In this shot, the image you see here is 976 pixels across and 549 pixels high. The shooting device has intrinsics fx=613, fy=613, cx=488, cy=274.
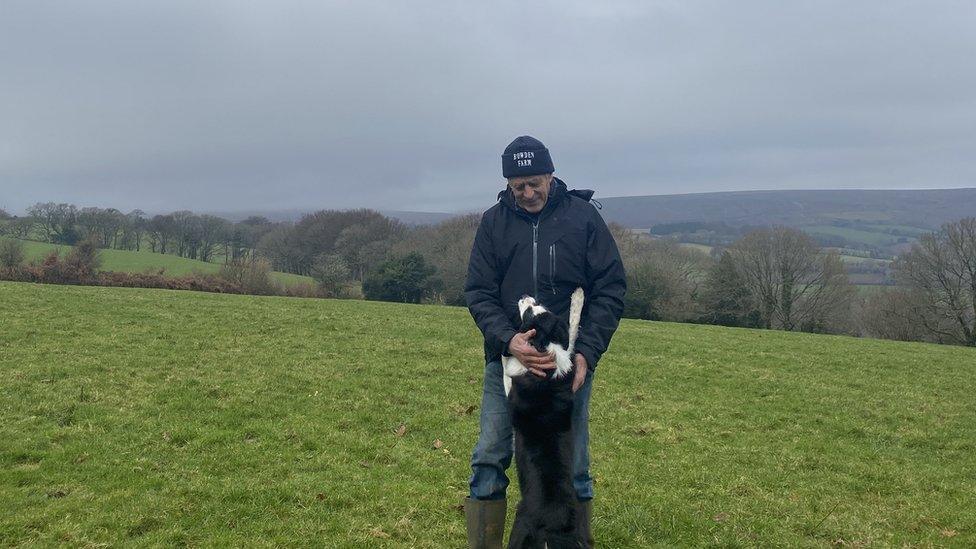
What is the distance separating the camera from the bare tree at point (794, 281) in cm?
4709

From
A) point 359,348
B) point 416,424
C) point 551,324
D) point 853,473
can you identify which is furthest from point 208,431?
point 853,473

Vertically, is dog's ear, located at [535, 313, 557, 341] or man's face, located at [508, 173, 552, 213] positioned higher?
man's face, located at [508, 173, 552, 213]

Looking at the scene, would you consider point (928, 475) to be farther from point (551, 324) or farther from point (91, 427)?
point (91, 427)

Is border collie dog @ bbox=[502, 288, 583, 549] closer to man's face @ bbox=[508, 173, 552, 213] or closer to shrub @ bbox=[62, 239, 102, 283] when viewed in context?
man's face @ bbox=[508, 173, 552, 213]

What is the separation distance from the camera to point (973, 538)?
5695 mm

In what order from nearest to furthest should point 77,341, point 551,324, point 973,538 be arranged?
point 551,324, point 973,538, point 77,341

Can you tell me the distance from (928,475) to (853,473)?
0.92 meters

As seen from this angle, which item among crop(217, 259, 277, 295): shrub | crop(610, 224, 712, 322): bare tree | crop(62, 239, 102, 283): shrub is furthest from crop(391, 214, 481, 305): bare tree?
crop(62, 239, 102, 283): shrub

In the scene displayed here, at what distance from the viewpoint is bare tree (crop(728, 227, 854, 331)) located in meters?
47.1

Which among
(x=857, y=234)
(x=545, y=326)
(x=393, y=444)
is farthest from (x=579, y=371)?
(x=857, y=234)

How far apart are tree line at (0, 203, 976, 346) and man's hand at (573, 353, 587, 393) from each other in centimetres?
4009

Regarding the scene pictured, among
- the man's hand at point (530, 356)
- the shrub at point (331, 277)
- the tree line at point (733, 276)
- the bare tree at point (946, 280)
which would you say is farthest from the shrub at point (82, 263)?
the bare tree at point (946, 280)

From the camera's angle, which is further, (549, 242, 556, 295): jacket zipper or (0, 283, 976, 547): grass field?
(0, 283, 976, 547): grass field

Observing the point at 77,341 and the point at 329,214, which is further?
the point at 329,214
